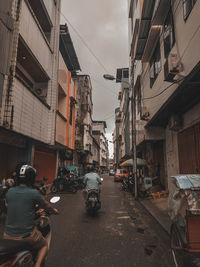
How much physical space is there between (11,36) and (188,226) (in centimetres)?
836

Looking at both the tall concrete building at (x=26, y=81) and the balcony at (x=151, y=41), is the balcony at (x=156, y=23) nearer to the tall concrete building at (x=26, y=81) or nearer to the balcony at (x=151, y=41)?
the balcony at (x=151, y=41)

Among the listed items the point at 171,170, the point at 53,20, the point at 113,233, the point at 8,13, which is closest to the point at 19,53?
the point at 8,13

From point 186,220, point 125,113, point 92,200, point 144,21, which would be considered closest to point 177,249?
point 186,220

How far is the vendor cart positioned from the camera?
2.91 m

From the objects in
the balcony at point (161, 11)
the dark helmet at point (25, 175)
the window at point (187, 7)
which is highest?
the balcony at point (161, 11)

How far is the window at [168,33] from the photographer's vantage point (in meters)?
7.81

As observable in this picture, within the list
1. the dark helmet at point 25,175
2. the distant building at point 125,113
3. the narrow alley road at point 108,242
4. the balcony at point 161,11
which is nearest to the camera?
the dark helmet at point 25,175

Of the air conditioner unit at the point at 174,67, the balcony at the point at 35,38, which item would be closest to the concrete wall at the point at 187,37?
the air conditioner unit at the point at 174,67

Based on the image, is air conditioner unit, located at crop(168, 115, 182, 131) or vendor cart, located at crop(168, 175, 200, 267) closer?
vendor cart, located at crop(168, 175, 200, 267)

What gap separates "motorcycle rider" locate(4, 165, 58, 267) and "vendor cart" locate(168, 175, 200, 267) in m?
2.16

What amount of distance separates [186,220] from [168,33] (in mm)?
8059

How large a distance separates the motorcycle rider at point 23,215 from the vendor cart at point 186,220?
2157 millimetres

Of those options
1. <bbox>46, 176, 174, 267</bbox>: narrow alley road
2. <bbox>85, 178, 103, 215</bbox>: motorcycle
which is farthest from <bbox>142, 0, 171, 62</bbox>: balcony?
<bbox>46, 176, 174, 267</bbox>: narrow alley road

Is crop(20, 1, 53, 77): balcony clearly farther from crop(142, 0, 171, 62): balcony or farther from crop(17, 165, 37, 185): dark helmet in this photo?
crop(17, 165, 37, 185): dark helmet
